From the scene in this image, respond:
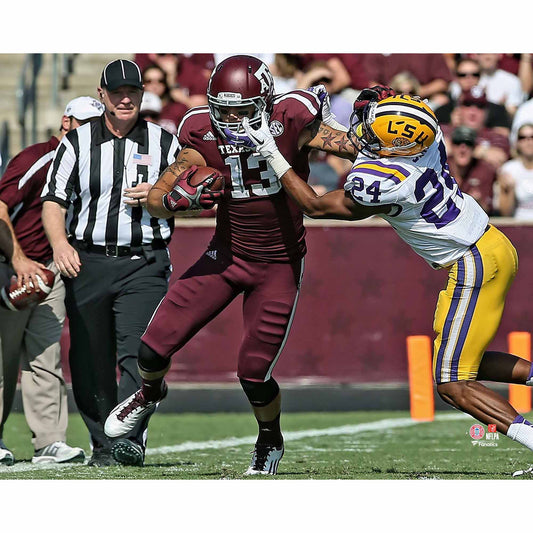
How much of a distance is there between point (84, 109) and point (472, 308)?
8.27 feet

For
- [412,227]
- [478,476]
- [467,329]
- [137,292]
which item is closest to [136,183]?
[137,292]

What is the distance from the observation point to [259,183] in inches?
207

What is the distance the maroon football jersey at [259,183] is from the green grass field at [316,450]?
111 centimetres

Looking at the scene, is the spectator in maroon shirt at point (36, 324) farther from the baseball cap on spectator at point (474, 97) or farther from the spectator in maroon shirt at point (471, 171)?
the baseball cap on spectator at point (474, 97)

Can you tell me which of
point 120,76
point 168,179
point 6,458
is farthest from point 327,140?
point 6,458

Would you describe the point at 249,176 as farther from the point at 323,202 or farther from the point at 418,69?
the point at 418,69

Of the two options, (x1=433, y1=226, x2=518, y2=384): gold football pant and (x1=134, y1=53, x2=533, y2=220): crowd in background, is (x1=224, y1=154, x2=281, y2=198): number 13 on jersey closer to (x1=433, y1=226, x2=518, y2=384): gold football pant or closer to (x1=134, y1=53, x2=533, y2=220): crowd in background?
(x1=433, y1=226, x2=518, y2=384): gold football pant

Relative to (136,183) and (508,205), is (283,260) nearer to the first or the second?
(136,183)

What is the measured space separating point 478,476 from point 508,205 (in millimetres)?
3758

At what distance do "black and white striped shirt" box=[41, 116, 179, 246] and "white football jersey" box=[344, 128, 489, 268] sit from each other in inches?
51.8

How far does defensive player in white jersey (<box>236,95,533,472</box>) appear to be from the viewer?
4910 mm

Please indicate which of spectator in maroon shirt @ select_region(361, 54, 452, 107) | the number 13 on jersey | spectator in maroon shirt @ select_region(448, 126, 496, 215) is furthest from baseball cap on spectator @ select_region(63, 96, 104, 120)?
spectator in maroon shirt @ select_region(361, 54, 452, 107)

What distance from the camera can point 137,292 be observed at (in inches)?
230

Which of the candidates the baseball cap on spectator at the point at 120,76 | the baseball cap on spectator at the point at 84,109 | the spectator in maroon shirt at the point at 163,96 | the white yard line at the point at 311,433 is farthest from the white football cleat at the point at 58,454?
the spectator in maroon shirt at the point at 163,96
